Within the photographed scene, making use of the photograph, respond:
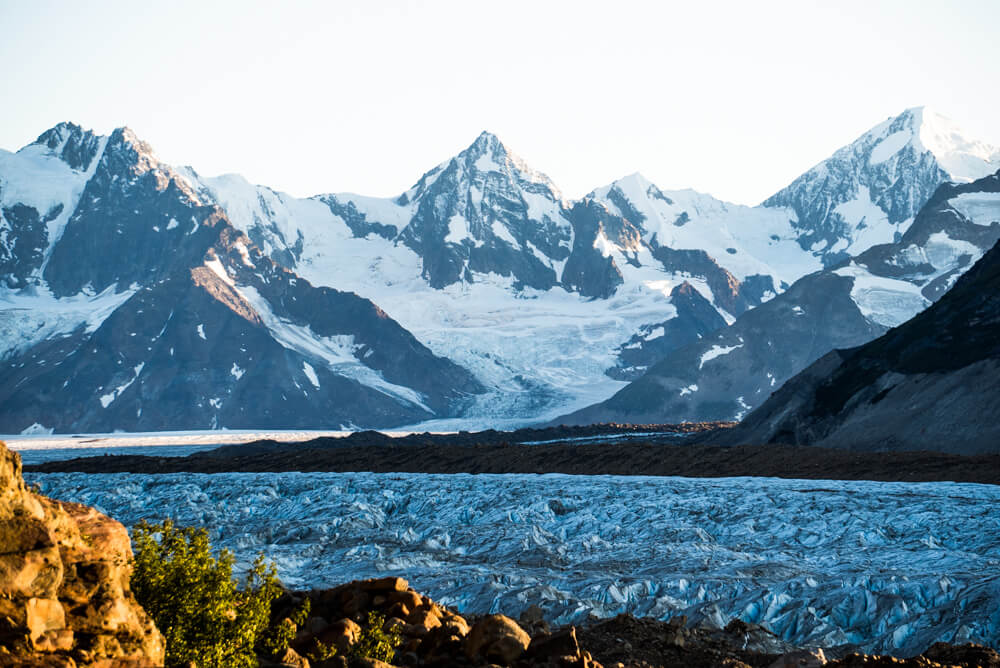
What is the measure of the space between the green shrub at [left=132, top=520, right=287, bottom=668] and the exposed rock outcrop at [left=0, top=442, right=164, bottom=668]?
148cm

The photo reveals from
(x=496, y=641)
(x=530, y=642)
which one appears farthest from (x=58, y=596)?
(x=530, y=642)

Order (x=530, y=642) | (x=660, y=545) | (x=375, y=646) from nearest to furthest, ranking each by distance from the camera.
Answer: (x=375, y=646) → (x=530, y=642) → (x=660, y=545)

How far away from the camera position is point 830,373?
88.4 meters

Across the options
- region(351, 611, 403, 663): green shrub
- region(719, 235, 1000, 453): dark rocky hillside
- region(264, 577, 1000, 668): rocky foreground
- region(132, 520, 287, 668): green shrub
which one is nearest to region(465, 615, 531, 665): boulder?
region(264, 577, 1000, 668): rocky foreground

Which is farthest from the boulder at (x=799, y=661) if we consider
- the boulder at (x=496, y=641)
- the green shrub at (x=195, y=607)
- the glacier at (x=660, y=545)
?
the green shrub at (x=195, y=607)

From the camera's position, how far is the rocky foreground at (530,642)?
1469 cm

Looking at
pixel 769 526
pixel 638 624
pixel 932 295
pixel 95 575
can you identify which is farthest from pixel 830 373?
pixel 932 295

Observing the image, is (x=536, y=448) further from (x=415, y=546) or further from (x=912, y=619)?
(x=912, y=619)

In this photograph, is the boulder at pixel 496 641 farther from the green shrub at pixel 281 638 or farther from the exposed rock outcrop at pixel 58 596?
the exposed rock outcrop at pixel 58 596

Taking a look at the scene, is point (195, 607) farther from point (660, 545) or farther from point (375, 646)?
point (660, 545)

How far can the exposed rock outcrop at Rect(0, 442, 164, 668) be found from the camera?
9.81 metres

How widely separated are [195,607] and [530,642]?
5256 millimetres

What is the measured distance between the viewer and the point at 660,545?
32.4 m

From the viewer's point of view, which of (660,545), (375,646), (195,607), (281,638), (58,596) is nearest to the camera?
(58,596)
